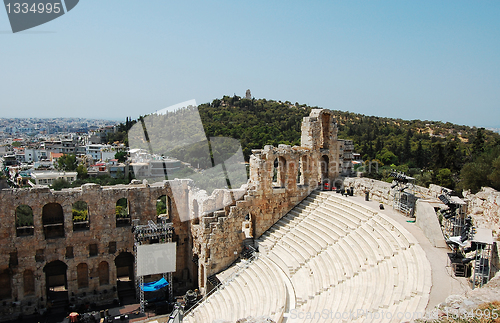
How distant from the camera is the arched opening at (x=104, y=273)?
75.0ft

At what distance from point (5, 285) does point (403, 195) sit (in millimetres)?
22818

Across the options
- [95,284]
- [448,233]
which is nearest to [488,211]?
[448,233]

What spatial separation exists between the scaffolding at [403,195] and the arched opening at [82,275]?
18641 millimetres

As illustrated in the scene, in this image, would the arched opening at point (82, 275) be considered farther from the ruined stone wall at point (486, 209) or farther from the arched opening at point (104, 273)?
the ruined stone wall at point (486, 209)

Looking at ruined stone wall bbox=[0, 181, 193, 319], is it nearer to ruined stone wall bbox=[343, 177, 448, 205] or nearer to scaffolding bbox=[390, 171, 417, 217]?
ruined stone wall bbox=[343, 177, 448, 205]

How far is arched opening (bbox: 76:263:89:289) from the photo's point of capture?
2255cm

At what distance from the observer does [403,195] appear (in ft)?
59.8

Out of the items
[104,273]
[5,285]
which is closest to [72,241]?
[104,273]

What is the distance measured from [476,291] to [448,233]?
21.8 ft

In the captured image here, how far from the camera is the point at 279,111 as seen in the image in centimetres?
7194

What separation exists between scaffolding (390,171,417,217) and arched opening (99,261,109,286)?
1765 cm

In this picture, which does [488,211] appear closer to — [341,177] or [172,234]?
[341,177]

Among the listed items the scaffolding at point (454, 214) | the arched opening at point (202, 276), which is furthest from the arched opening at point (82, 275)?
the scaffolding at point (454, 214)

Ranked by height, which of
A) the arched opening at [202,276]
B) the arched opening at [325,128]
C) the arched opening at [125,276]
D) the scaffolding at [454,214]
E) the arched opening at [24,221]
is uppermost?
the arched opening at [325,128]
